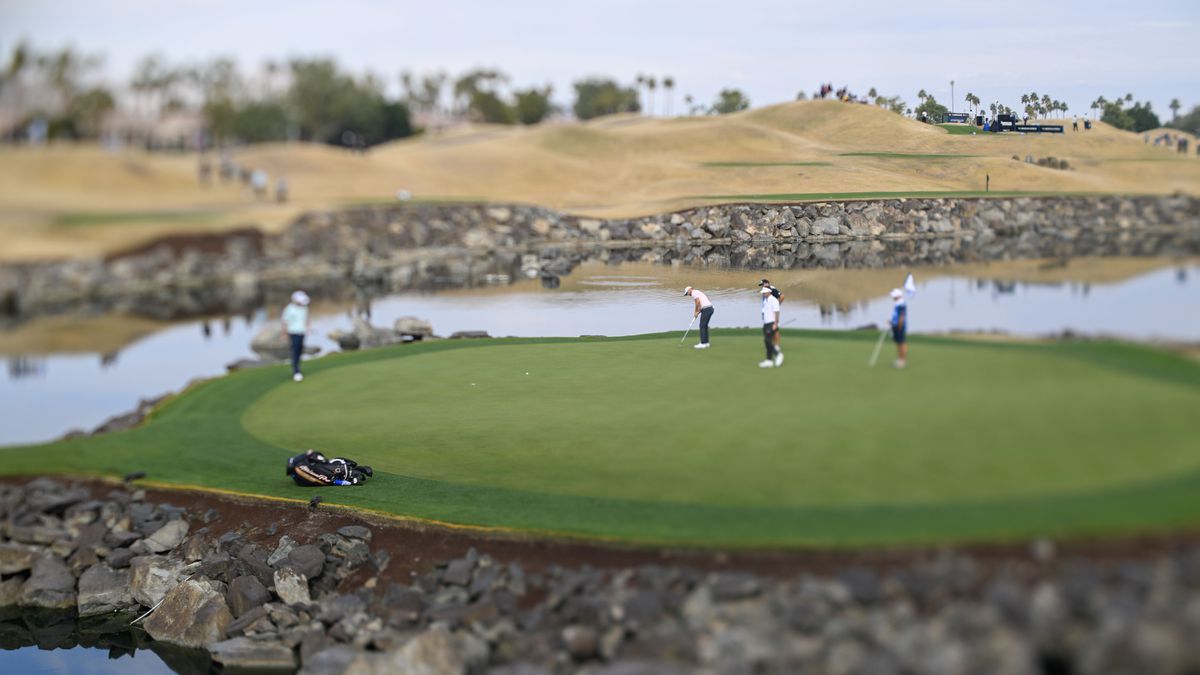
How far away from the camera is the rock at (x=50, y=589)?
15484mm

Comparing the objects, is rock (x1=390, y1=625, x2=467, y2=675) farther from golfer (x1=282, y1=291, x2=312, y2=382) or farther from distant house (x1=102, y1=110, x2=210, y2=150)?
distant house (x1=102, y1=110, x2=210, y2=150)

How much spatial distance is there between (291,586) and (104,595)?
3.44m

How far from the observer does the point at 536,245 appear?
102ft

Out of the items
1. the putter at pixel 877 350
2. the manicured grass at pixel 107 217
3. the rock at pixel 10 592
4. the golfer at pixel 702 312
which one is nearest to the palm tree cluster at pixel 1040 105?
the putter at pixel 877 350

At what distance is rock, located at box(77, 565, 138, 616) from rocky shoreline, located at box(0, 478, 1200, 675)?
2cm

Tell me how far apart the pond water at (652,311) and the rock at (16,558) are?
23.8 feet

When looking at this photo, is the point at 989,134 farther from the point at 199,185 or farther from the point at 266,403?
the point at 199,185

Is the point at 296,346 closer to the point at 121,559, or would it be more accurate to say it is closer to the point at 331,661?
the point at 121,559

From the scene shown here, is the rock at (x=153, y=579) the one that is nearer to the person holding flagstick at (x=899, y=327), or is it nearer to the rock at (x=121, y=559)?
the rock at (x=121, y=559)

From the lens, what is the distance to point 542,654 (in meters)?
10.9

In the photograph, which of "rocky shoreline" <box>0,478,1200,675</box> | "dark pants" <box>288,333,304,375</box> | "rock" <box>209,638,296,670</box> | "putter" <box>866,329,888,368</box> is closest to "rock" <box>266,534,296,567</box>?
"rocky shoreline" <box>0,478,1200,675</box>

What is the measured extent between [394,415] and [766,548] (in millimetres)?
8064

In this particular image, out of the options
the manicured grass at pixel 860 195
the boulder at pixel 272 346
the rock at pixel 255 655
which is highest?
the manicured grass at pixel 860 195

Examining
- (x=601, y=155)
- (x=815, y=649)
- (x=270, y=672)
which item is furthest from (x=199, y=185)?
(x=815, y=649)
